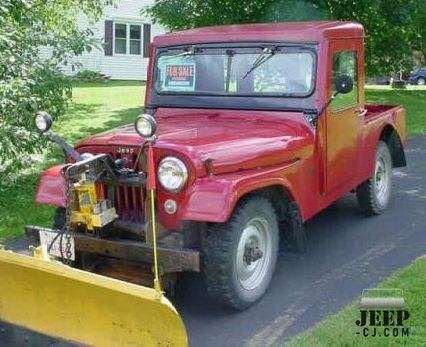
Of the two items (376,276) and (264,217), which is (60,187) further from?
(376,276)

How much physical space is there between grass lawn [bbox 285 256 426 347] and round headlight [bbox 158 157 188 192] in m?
1.17

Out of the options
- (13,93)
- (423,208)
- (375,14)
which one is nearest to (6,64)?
(13,93)

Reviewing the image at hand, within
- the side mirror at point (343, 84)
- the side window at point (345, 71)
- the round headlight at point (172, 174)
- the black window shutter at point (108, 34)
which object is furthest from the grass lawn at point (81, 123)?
the side mirror at point (343, 84)

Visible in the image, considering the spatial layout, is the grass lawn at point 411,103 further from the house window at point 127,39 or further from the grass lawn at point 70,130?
the house window at point 127,39

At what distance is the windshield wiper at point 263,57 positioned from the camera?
5.22 m

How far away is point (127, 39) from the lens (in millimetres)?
25984

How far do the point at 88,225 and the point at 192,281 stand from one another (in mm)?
1132

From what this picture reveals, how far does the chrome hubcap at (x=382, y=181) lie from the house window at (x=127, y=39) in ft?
66.1

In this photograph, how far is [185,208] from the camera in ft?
13.2

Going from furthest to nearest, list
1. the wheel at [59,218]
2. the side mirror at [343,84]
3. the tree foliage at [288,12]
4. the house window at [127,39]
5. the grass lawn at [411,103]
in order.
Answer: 1. the house window at [127,39]
2. the grass lawn at [411,103]
3. the tree foliage at [288,12]
4. the side mirror at [343,84]
5. the wheel at [59,218]

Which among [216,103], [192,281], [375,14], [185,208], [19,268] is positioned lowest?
[192,281]

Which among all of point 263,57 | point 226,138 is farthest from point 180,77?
point 226,138

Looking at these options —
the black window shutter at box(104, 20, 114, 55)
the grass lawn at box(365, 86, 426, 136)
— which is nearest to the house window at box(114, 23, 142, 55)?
the black window shutter at box(104, 20, 114, 55)

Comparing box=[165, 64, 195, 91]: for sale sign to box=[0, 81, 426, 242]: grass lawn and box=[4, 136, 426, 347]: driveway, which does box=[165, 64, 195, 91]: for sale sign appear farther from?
box=[0, 81, 426, 242]: grass lawn
